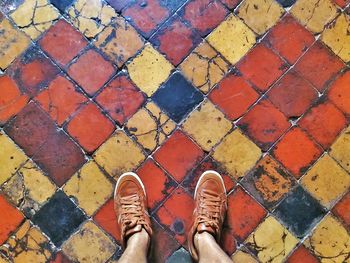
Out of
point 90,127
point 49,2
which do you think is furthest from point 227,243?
point 49,2

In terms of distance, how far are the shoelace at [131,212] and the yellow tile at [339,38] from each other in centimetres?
101

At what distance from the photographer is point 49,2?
1959 millimetres

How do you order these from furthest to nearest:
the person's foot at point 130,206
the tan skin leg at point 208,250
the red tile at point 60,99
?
1. the red tile at point 60,99
2. the person's foot at point 130,206
3. the tan skin leg at point 208,250

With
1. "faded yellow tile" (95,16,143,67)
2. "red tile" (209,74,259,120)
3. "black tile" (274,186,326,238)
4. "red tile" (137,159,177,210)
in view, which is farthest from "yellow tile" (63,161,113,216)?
"black tile" (274,186,326,238)

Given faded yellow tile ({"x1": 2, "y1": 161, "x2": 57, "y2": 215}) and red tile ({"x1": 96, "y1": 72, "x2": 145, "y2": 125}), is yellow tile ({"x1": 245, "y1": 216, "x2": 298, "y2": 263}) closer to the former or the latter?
red tile ({"x1": 96, "y1": 72, "x2": 145, "y2": 125})

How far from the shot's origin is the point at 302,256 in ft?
6.05

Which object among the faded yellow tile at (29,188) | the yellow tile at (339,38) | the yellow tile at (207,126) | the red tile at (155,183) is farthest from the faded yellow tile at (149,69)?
the yellow tile at (339,38)

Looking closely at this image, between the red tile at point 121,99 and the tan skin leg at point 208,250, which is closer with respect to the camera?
the tan skin leg at point 208,250

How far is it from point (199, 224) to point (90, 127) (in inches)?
22.9

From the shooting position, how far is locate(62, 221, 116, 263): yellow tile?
1847mm

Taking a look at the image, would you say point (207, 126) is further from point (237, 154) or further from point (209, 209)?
point (209, 209)

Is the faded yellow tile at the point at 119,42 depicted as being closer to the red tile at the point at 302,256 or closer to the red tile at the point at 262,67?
the red tile at the point at 262,67

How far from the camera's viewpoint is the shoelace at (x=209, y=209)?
1830 mm

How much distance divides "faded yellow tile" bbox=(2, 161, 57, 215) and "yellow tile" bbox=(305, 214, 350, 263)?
1053mm
